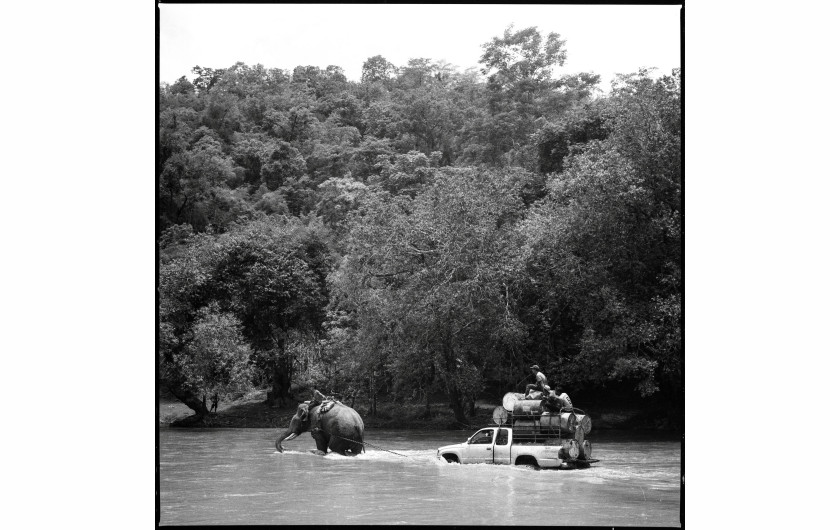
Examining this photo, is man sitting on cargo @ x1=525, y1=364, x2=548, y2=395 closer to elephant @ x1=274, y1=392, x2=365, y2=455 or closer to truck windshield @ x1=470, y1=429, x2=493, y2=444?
truck windshield @ x1=470, y1=429, x2=493, y2=444

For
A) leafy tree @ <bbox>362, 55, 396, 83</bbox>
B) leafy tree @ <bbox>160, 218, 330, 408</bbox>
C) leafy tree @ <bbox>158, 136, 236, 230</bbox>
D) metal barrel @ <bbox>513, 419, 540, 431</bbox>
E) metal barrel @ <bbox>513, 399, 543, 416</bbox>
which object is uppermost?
leafy tree @ <bbox>362, 55, 396, 83</bbox>

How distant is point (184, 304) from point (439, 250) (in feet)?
12.1

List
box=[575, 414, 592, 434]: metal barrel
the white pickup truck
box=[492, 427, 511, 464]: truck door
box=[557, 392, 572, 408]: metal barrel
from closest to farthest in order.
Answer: the white pickup truck < box=[492, 427, 511, 464]: truck door < box=[575, 414, 592, 434]: metal barrel < box=[557, 392, 572, 408]: metal barrel

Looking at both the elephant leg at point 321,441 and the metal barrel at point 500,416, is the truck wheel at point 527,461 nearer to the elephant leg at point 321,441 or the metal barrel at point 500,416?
the metal barrel at point 500,416

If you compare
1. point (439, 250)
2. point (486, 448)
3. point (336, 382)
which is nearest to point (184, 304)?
point (336, 382)

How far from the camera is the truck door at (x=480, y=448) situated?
42.2 feet

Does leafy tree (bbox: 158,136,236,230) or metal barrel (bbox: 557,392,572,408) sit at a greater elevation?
leafy tree (bbox: 158,136,236,230)

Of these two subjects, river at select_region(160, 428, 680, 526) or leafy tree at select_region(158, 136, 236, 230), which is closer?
river at select_region(160, 428, 680, 526)

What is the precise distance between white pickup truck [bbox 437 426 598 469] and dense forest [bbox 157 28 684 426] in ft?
1.93

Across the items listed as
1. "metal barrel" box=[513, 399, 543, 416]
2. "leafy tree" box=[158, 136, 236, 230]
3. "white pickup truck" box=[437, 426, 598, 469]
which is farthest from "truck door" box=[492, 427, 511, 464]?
"leafy tree" box=[158, 136, 236, 230]

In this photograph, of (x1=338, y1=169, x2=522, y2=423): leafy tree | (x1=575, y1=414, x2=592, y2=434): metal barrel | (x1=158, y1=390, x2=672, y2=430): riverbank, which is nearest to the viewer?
(x1=575, y1=414, x2=592, y2=434): metal barrel

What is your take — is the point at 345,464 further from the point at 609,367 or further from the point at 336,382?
the point at 609,367

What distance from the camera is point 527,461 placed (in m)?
12.6

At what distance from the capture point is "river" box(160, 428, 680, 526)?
11.5m
